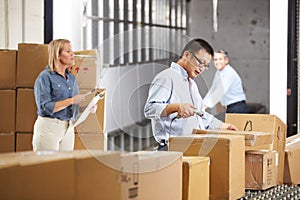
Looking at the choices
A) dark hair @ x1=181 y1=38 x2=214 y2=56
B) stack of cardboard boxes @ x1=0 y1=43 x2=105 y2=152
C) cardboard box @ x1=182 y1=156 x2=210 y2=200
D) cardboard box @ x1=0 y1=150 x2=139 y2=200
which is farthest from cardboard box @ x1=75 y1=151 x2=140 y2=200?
stack of cardboard boxes @ x1=0 y1=43 x2=105 y2=152

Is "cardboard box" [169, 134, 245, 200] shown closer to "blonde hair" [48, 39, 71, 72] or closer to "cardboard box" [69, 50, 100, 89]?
"blonde hair" [48, 39, 71, 72]

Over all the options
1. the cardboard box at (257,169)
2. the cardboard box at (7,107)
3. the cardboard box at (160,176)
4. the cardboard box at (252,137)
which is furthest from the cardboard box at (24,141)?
the cardboard box at (160,176)

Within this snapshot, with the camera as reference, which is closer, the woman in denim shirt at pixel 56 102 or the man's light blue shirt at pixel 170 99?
the man's light blue shirt at pixel 170 99

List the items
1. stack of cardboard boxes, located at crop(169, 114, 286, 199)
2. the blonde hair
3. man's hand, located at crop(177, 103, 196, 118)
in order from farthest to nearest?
the blonde hair, stack of cardboard boxes, located at crop(169, 114, 286, 199), man's hand, located at crop(177, 103, 196, 118)

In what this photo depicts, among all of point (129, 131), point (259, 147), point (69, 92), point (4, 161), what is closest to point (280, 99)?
point (129, 131)

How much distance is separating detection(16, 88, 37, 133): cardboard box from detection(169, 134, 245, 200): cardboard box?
1.44 meters

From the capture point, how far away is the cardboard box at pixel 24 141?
16.5ft

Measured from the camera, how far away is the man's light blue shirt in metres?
4.07

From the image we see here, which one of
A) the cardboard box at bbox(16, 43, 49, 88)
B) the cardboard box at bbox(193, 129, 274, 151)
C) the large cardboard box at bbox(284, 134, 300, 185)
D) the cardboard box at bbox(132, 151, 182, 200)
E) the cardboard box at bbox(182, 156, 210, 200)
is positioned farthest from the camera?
the large cardboard box at bbox(284, 134, 300, 185)

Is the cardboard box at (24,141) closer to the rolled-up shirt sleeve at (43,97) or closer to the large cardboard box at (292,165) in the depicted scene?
the rolled-up shirt sleeve at (43,97)

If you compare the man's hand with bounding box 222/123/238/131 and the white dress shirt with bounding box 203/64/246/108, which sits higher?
the white dress shirt with bounding box 203/64/246/108

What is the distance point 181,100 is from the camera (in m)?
4.24

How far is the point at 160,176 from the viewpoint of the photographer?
10.5ft

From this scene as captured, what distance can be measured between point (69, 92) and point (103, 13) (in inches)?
176
